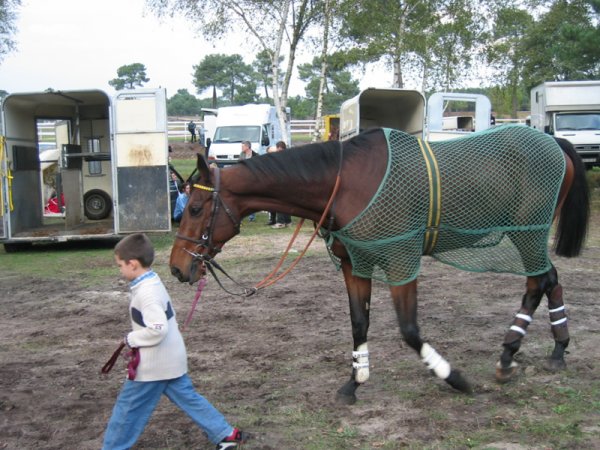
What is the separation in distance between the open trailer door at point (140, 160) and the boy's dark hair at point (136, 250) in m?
8.41

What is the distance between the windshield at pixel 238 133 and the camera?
25.3 meters

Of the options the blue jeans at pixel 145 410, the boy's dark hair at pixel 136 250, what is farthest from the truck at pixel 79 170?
the blue jeans at pixel 145 410

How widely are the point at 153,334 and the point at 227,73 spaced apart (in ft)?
240

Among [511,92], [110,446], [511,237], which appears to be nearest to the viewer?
[110,446]

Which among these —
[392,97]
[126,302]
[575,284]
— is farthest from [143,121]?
[575,284]

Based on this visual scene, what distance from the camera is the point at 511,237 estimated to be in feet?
15.1

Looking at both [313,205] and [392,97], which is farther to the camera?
[392,97]

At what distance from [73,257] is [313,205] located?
7894mm

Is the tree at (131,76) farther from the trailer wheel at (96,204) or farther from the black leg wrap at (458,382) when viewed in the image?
the black leg wrap at (458,382)

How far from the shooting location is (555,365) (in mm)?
4723

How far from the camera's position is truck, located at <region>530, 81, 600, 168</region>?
20.3 meters

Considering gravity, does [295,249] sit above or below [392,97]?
below

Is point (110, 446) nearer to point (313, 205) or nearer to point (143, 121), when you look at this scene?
point (313, 205)

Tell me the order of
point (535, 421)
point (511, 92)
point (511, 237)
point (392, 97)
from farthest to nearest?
point (511, 92) → point (392, 97) → point (511, 237) → point (535, 421)
